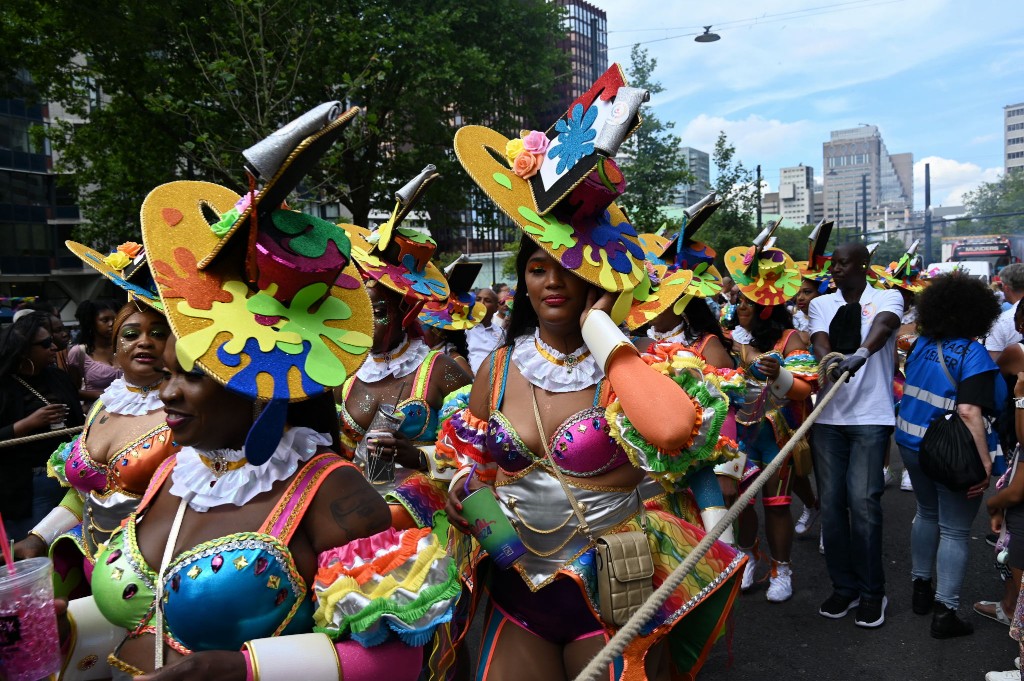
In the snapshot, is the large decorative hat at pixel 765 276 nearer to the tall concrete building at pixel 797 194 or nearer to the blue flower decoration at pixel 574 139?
the blue flower decoration at pixel 574 139

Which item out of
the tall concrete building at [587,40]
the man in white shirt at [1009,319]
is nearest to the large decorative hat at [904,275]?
the man in white shirt at [1009,319]

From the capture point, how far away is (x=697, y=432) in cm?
247

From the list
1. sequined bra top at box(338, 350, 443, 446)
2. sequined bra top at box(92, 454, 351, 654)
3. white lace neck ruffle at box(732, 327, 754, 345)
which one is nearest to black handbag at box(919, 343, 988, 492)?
white lace neck ruffle at box(732, 327, 754, 345)

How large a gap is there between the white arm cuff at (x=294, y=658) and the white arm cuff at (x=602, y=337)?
1.17 meters

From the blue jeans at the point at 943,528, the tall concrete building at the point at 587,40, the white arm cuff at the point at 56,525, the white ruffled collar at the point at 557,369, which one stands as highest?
the tall concrete building at the point at 587,40

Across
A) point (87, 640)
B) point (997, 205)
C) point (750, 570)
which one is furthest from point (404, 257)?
point (997, 205)

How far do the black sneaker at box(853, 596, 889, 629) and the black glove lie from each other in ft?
4.91

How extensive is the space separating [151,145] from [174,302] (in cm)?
1507

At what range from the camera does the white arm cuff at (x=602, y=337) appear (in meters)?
2.47

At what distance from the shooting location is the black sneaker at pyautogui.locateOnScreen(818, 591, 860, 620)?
17.2 feet

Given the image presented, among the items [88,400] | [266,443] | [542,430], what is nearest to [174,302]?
[266,443]

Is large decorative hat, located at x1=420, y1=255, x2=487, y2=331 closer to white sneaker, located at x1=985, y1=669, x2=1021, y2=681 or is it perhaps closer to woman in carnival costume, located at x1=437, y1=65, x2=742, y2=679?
woman in carnival costume, located at x1=437, y1=65, x2=742, y2=679

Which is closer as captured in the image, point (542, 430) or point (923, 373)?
point (542, 430)

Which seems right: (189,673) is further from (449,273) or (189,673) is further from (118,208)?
(118,208)
